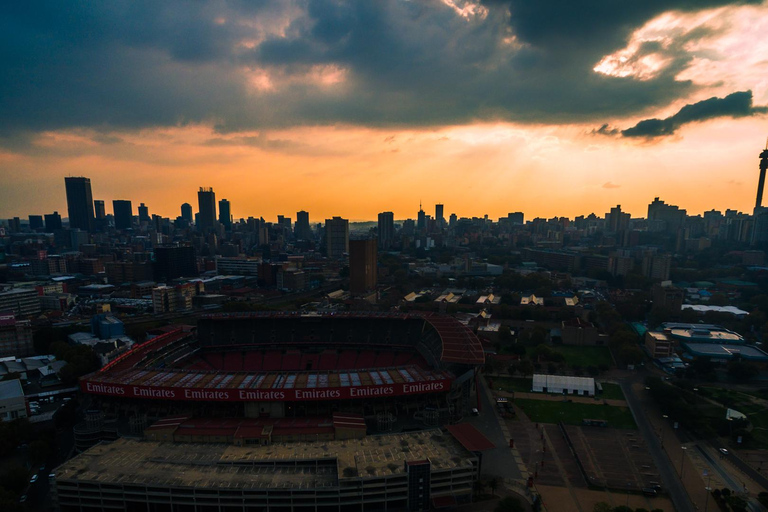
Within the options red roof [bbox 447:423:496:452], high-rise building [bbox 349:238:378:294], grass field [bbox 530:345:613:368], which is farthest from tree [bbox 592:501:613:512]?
high-rise building [bbox 349:238:378:294]

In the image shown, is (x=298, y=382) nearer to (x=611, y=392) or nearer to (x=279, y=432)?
(x=279, y=432)

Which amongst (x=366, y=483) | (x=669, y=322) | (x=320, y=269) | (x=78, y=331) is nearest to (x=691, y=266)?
(x=669, y=322)

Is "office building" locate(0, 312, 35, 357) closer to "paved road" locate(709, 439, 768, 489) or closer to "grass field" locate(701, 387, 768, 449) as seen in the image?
"paved road" locate(709, 439, 768, 489)

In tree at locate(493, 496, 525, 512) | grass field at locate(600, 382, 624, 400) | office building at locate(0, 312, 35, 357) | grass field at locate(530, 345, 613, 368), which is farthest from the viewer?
office building at locate(0, 312, 35, 357)

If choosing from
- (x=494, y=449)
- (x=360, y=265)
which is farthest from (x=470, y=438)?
(x=360, y=265)

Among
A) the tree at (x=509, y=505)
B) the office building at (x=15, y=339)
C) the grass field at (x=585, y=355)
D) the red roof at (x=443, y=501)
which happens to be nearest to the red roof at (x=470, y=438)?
the red roof at (x=443, y=501)

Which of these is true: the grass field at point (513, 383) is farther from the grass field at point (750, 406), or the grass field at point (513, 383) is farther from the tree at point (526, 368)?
the grass field at point (750, 406)
